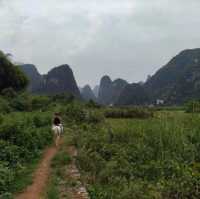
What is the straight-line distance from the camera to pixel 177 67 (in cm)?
9656

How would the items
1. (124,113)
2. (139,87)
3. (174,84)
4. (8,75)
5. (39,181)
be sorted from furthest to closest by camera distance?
(174,84)
(139,87)
(8,75)
(124,113)
(39,181)

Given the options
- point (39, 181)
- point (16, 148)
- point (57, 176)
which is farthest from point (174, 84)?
point (39, 181)

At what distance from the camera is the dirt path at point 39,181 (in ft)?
24.4

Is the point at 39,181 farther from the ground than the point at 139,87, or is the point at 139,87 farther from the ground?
the point at 139,87

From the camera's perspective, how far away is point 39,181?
837cm

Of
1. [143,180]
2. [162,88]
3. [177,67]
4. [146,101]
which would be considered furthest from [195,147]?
[177,67]

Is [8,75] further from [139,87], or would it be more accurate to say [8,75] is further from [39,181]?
[139,87]

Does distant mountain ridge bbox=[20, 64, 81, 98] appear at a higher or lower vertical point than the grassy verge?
higher

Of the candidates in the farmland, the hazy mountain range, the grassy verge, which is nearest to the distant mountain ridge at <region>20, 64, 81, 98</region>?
the hazy mountain range

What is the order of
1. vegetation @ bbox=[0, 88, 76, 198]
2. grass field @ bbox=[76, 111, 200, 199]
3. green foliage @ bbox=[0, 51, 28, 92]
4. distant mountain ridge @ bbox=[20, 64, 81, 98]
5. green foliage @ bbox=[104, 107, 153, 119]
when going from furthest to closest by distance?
distant mountain ridge @ bbox=[20, 64, 81, 98]
green foliage @ bbox=[0, 51, 28, 92]
green foliage @ bbox=[104, 107, 153, 119]
vegetation @ bbox=[0, 88, 76, 198]
grass field @ bbox=[76, 111, 200, 199]

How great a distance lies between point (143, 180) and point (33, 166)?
3083mm

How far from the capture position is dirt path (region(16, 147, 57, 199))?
743 centimetres

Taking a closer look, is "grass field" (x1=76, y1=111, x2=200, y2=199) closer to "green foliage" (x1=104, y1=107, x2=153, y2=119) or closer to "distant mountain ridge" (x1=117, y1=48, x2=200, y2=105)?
"green foliage" (x1=104, y1=107, x2=153, y2=119)

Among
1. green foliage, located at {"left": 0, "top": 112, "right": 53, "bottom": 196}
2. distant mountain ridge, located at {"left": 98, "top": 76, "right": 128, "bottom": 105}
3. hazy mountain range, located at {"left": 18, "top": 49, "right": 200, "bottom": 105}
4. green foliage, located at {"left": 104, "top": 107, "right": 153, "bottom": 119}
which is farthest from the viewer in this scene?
distant mountain ridge, located at {"left": 98, "top": 76, "right": 128, "bottom": 105}
